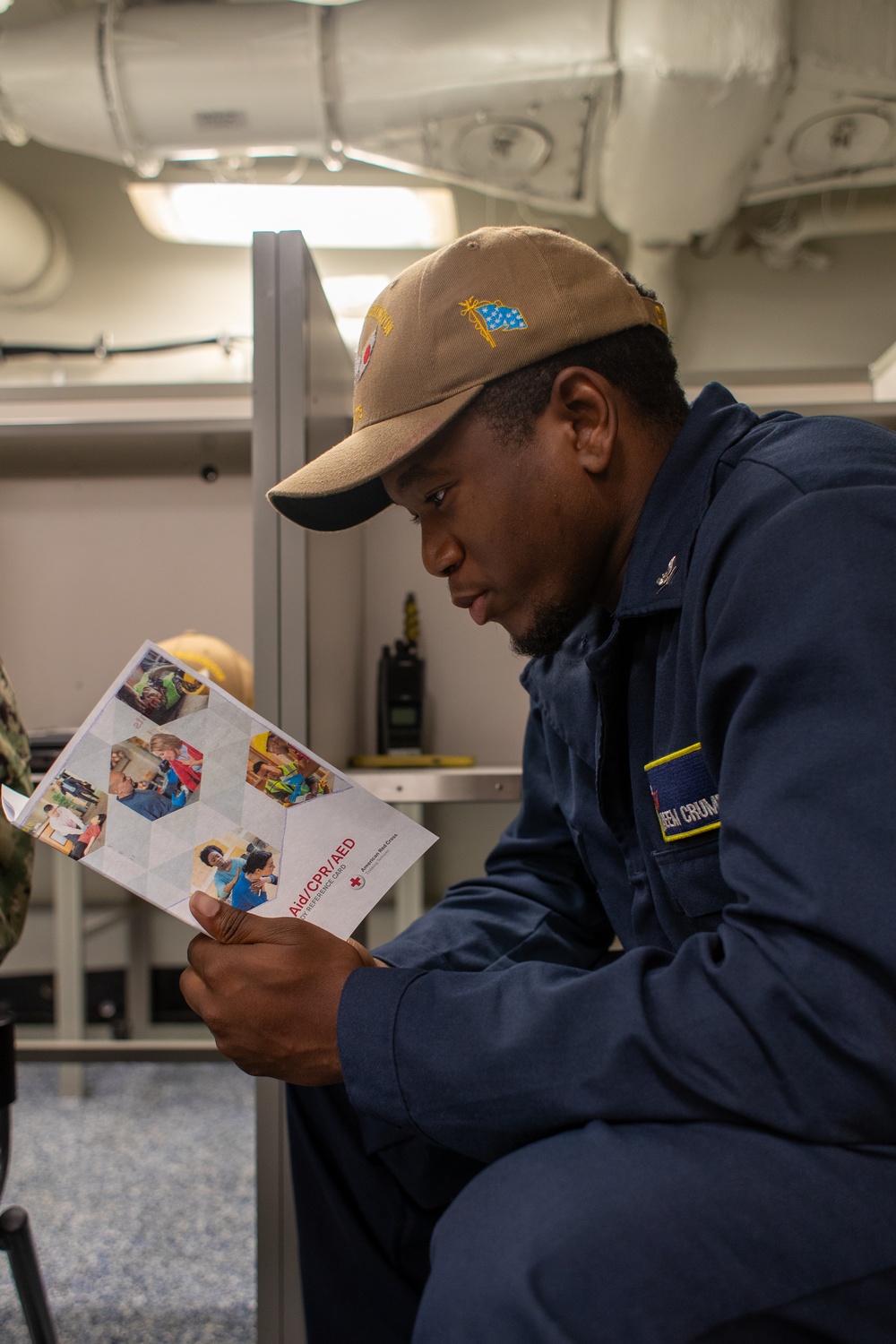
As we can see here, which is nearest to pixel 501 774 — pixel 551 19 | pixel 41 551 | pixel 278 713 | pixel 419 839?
pixel 278 713

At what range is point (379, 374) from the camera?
72 cm

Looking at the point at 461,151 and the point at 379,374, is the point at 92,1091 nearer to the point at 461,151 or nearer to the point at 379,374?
the point at 379,374

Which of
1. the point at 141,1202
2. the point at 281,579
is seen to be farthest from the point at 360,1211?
the point at 141,1202

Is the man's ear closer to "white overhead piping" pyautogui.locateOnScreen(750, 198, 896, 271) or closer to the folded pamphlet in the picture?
the folded pamphlet

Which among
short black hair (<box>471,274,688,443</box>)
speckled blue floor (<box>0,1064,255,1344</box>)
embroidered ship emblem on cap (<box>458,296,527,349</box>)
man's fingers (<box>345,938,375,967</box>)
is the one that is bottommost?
speckled blue floor (<box>0,1064,255,1344</box>)

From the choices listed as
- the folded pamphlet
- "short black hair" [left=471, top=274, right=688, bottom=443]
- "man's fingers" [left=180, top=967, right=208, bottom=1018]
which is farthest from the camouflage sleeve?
"short black hair" [left=471, top=274, right=688, bottom=443]

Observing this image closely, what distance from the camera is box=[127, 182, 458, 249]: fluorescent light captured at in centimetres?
247

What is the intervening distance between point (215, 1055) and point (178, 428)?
3.55 feet

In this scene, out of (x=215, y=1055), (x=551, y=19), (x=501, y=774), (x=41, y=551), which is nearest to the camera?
(x=501, y=774)

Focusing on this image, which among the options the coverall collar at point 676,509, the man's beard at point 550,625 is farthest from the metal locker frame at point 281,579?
the coverall collar at point 676,509

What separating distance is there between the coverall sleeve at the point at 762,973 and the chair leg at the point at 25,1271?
588 millimetres

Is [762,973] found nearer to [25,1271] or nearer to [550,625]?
[550,625]

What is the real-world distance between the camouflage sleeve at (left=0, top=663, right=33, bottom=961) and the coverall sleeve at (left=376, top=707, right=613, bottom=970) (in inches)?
14.2

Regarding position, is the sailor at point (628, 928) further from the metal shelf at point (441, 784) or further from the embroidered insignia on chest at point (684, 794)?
the metal shelf at point (441, 784)
